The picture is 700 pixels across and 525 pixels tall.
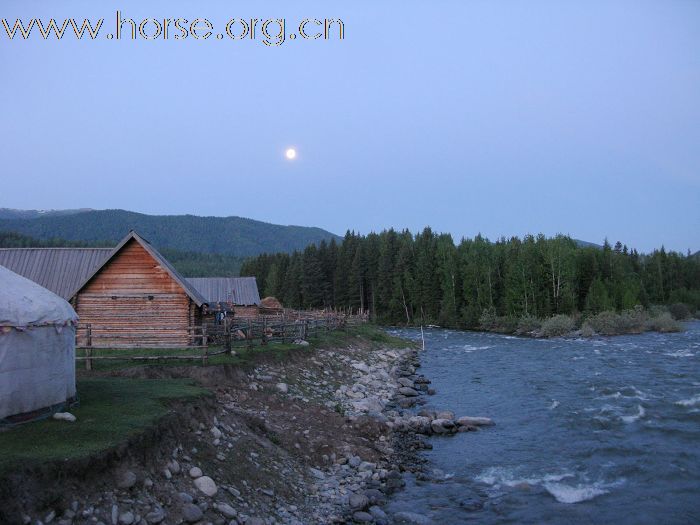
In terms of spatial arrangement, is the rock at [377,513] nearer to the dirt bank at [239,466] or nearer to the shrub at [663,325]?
the dirt bank at [239,466]

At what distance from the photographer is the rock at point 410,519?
35.8ft

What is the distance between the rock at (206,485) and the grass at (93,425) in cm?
143

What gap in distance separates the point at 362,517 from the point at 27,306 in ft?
25.4

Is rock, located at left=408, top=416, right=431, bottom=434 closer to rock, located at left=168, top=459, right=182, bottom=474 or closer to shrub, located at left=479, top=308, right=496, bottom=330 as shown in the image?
rock, located at left=168, top=459, right=182, bottom=474

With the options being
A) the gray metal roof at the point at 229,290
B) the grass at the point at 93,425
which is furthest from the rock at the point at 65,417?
the gray metal roof at the point at 229,290

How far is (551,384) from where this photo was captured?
82.7 feet

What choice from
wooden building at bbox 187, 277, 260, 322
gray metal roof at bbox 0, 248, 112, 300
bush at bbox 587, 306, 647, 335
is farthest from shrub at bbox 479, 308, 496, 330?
gray metal roof at bbox 0, 248, 112, 300

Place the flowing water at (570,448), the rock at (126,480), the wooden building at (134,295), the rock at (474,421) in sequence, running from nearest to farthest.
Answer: the rock at (126,480), the flowing water at (570,448), the rock at (474,421), the wooden building at (134,295)

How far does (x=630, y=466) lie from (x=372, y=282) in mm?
71128

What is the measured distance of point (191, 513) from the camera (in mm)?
9031

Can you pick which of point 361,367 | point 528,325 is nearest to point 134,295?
point 361,367

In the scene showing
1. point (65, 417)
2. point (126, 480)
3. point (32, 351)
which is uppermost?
point (32, 351)

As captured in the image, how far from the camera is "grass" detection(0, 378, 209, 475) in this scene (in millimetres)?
8680

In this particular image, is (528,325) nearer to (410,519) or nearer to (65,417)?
(410,519)
